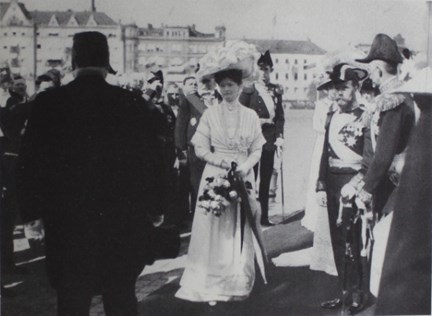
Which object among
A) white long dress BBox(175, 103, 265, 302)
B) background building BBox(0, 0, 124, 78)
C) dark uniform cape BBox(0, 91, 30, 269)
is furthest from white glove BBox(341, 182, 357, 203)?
dark uniform cape BBox(0, 91, 30, 269)

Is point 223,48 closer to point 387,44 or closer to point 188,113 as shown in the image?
point 188,113

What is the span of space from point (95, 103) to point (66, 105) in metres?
0.13

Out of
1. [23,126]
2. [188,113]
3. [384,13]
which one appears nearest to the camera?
[23,126]

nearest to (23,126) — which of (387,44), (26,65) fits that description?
(26,65)

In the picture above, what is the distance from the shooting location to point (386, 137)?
3.44 metres

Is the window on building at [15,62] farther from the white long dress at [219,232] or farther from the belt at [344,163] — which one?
the belt at [344,163]

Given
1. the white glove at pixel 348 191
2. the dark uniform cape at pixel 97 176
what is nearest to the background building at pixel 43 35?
the dark uniform cape at pixel 97 176

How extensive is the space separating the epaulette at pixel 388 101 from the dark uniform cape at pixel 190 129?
0.92m

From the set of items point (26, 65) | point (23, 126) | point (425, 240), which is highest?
point (26, 65)

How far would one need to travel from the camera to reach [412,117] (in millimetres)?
3486

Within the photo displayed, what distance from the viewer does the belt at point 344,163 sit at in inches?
136

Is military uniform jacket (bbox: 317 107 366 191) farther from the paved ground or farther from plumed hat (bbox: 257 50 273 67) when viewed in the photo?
plumed hat (bbox: 257 50 273 67)

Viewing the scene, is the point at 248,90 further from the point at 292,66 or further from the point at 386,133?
the point at 386,133

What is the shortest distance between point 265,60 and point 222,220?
2.88 feet
